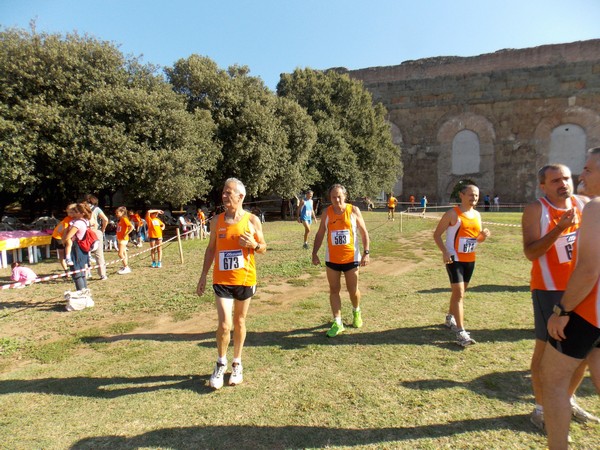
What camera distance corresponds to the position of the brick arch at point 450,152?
3203 centimetres

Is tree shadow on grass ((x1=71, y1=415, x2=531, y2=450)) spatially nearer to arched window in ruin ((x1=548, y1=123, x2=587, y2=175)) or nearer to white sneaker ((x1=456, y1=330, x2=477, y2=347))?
white sneaker ((x1=456, y1=330, x2=477, y2=347))

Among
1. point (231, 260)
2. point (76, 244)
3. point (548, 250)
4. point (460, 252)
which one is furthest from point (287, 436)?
point (76, 244)

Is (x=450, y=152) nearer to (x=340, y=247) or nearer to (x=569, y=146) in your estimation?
(x=569, y=146)

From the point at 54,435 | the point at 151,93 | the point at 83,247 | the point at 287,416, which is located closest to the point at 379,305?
the point at 287,416

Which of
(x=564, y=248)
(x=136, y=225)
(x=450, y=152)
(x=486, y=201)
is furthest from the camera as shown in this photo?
(x=450, y=152)

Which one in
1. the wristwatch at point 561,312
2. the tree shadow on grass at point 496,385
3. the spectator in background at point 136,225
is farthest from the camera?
the spectator in background at point 136,225

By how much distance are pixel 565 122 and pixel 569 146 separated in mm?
1961

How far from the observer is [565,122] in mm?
29859

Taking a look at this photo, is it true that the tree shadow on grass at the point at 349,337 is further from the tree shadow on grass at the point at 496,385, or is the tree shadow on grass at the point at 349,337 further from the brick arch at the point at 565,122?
the brick arch at the point at 565,122

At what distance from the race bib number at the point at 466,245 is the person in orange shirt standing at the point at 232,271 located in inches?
92.7

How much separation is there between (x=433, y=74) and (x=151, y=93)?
30.1 meters

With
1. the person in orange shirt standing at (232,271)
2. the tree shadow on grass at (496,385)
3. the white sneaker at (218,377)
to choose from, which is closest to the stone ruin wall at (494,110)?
the tree shadow on grass at (496,385)

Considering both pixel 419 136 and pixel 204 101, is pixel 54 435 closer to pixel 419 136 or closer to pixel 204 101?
pixel 204 101

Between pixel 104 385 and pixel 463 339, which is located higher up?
pixel 463 339
